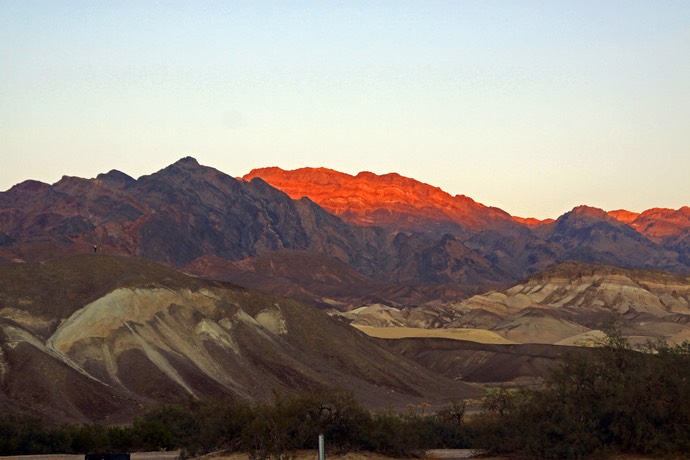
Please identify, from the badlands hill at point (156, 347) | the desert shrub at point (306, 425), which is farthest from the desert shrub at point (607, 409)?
the badlands hill at point (156, 347)

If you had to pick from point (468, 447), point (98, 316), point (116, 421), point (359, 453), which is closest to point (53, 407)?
point (116, 421)

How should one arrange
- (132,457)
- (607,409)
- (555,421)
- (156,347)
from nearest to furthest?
1. (607,409)
2. (555,421)
3. (132,457)
4. (156,347)

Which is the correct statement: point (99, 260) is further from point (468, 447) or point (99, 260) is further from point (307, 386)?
point (468, 447)

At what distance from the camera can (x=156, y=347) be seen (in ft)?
304

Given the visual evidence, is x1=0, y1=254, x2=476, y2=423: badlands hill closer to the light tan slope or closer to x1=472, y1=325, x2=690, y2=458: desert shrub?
x1=472, y1=325, x2=690, y2=458: desert shrub

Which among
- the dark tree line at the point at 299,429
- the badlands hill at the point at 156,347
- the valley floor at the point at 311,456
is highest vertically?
the badlands hill at the point at 156,347

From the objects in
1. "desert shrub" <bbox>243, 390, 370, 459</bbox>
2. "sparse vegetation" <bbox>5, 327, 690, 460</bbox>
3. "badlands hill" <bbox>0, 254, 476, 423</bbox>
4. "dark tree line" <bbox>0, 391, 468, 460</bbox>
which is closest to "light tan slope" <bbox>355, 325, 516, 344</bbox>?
"badlands hill" <bbox>0, 254, 476, 423</bbox>

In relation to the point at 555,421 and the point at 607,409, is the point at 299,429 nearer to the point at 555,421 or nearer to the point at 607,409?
the point at 555,421

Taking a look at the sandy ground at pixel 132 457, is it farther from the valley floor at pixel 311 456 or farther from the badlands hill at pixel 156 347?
the badlands hill at pixel 156 347

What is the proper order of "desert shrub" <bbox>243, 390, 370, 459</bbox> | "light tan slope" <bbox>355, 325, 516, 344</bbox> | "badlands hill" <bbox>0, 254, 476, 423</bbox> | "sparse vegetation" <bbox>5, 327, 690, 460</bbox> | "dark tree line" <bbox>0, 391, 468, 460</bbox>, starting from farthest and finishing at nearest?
"light tan slope" <bbox>355, 325, 516, 344</bbox>
"badlands hill" <bbox>0, 254, 476, 423</bbox>
"dark tree line" <bbox>0, 391, 468, 460</bbox>
"desert shrub" <bbox>243, 390, 370, 459</bbox>
"sparse vegetation" <bbox>5, 327, 690, 460</bbox>

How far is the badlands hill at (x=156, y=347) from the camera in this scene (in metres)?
79.6

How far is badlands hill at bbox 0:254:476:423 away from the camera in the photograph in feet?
261

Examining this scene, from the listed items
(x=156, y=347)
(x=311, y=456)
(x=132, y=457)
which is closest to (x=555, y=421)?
(x=311, y=456)

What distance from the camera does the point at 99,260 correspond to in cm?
10588
